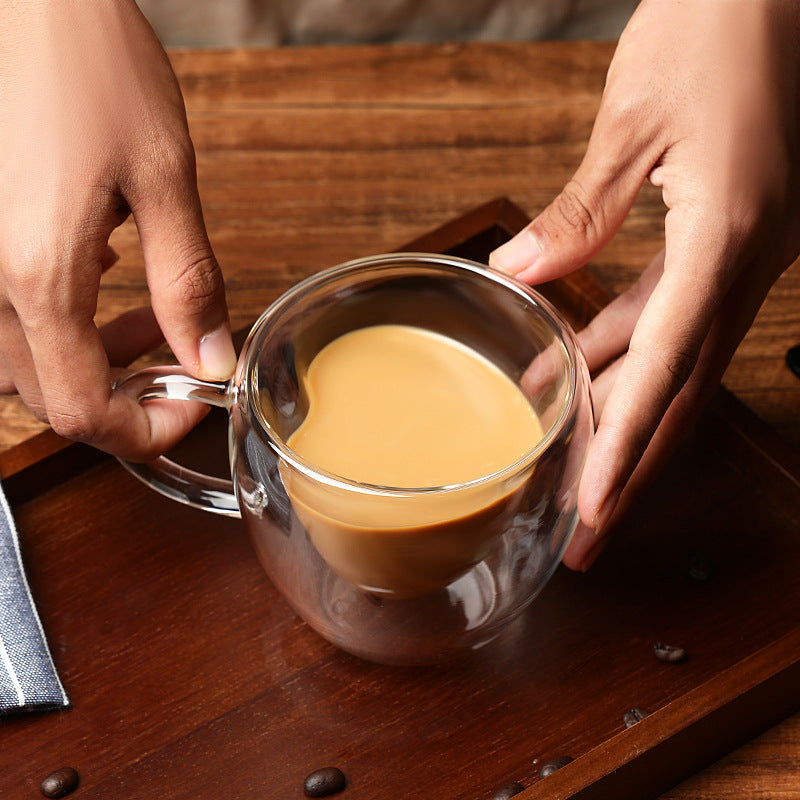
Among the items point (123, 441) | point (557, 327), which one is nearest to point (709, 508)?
point (557, 327)

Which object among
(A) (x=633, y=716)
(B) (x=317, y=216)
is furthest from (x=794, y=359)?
(B) (x=317, y=216)

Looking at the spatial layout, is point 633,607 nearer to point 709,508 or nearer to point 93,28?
point 709,508

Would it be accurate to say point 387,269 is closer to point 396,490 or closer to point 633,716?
point 396,490

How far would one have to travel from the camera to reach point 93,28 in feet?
2.30

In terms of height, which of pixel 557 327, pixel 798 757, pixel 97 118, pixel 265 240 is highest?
pixel 97 118

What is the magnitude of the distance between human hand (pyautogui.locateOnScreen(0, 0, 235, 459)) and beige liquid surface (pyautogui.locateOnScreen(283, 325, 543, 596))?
0.34 ft

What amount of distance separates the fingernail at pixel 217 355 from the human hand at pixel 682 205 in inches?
8.9

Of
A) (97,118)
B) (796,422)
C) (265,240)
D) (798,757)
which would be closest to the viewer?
(97,118)

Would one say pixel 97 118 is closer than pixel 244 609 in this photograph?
Yes

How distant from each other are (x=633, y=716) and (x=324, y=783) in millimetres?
218

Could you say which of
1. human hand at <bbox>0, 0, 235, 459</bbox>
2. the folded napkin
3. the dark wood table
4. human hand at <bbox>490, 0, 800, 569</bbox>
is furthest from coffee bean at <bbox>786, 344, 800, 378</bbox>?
the folded napkin

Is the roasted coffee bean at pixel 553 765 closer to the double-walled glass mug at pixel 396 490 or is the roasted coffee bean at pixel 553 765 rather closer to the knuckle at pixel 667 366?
the double-walled glass mug at pixel 396 490

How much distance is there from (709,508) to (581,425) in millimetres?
219

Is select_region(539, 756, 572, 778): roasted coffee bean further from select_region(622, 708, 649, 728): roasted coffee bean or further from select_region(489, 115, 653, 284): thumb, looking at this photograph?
select_region(489, 115, 653, 284): thumb
